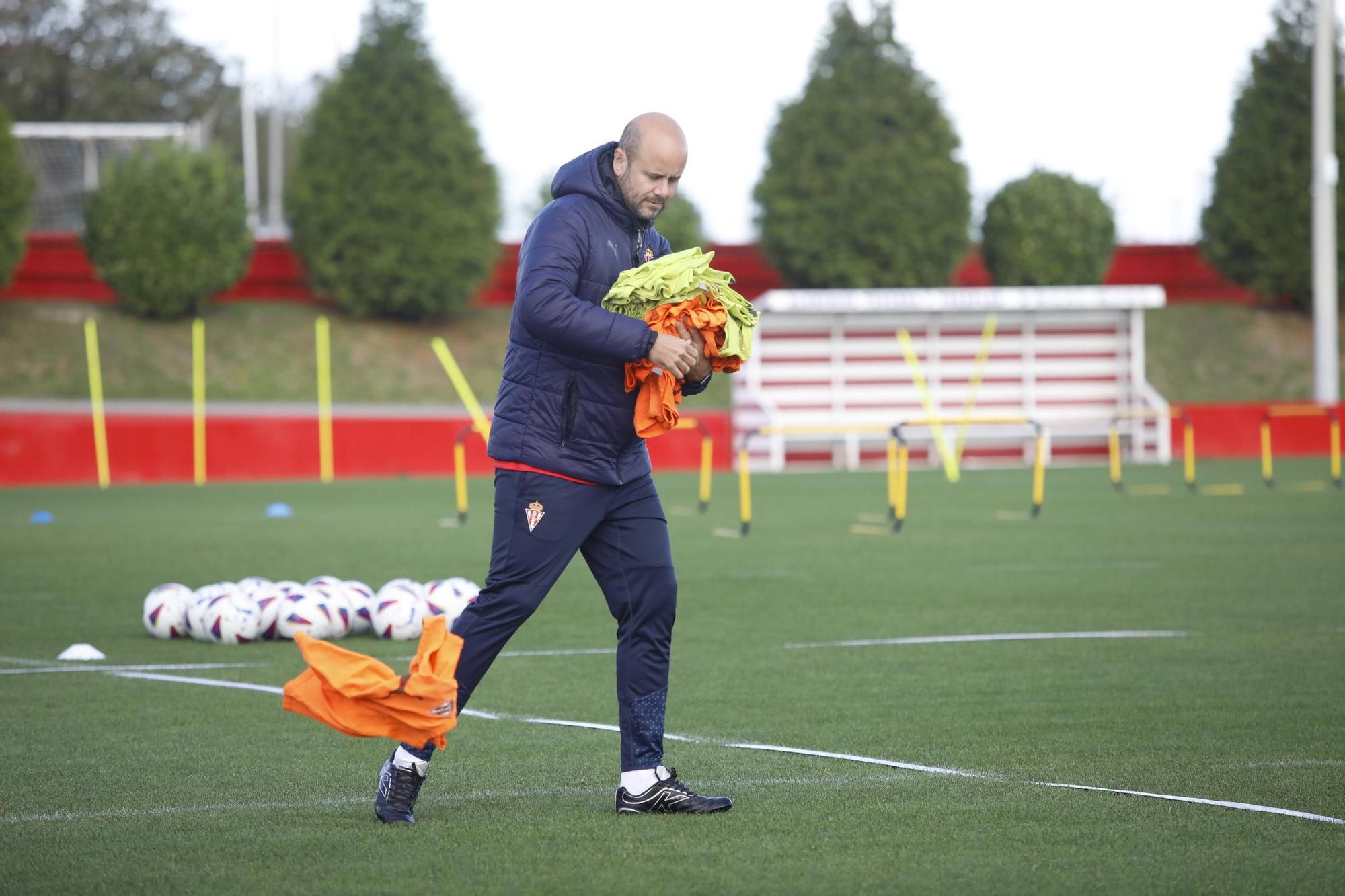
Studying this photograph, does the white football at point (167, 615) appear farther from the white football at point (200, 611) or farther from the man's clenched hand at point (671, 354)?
the man's clenched hand at point (671, 354)

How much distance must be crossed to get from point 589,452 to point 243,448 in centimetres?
2340

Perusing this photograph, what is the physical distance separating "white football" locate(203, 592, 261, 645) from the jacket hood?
15.5 feet

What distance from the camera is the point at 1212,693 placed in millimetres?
7199

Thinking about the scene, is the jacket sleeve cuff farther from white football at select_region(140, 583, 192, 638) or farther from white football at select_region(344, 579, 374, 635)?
white football at select_region(140, 583, 192, 638)

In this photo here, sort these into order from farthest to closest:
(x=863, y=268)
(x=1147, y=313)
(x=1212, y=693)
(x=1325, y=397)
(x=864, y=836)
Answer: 1. (x=1147, y=313)
2. (x=863, y=268)
3. (x=1325, y=397)
4. (x=1212, y=693)
5. (x=864, y=836)

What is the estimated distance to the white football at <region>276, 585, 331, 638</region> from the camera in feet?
29.5

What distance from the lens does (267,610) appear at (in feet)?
29.8

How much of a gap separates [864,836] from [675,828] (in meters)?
0.57

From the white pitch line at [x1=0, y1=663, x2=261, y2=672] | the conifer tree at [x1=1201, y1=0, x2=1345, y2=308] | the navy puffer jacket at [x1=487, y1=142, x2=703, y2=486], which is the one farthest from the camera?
the conifer tree at [x1=1201, y1=0, x2=1345, y2=308]

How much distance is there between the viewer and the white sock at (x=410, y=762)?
16.0 feet

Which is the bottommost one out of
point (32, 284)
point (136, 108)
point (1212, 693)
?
point (1212, 693)

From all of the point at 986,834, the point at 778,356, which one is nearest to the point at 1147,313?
the point at 778,356

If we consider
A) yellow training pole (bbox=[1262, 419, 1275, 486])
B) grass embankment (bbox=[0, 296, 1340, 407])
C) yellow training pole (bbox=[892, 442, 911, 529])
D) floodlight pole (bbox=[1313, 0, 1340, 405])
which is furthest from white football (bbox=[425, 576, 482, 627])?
floodlight pole (bbox=[1313, 0, 1340, 405])

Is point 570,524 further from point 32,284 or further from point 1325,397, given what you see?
point 32,284
